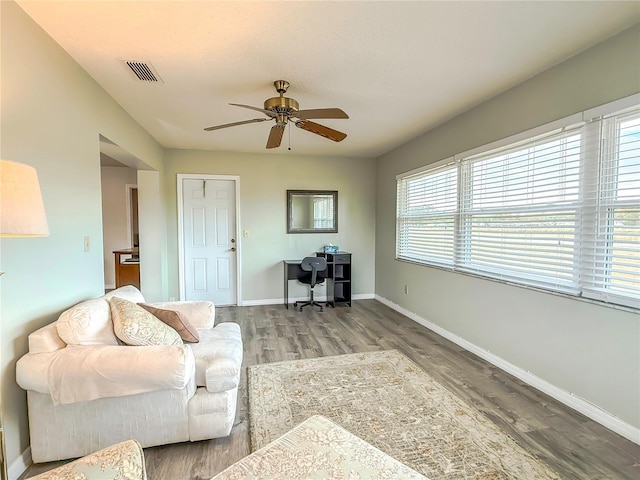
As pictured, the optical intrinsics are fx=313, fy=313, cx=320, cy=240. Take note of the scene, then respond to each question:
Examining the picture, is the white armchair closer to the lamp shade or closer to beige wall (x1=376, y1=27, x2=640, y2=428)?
the lamp shade

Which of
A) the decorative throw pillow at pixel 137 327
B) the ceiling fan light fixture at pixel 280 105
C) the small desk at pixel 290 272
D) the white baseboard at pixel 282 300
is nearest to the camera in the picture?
the decorative throw pillow at pixel 137 327

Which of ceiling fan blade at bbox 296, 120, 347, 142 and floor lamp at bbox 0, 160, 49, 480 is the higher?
ceiling fan blade at bbox 296, 120, 347, 142

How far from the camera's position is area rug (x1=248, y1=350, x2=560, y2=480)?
5.47 ft

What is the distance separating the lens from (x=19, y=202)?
A: 1076 mm

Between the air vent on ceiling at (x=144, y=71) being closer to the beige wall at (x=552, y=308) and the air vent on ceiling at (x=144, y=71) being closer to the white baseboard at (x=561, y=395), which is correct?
the beige wall at (x=552, y=308)

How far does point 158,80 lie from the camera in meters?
2.46

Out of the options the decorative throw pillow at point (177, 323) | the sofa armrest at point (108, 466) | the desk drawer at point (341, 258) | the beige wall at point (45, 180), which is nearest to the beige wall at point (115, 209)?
the beige wall at point (45, 180)

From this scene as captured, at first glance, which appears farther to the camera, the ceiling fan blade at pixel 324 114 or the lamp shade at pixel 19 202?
the ceiling fan blade at pixel 324 114

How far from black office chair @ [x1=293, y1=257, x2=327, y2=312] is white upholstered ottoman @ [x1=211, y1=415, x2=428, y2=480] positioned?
3172mm

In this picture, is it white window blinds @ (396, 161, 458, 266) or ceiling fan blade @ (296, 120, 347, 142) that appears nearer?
ceiling fan blade @ (296, 120, 347, 142)

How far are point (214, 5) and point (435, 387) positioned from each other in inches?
114

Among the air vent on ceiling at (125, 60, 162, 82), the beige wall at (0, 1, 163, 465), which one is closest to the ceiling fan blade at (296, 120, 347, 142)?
the air vent on ceiling at (125, 60, 162, 82)

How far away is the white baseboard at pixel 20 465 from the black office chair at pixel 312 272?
127 inches

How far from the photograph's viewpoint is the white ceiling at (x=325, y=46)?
1685 mm
